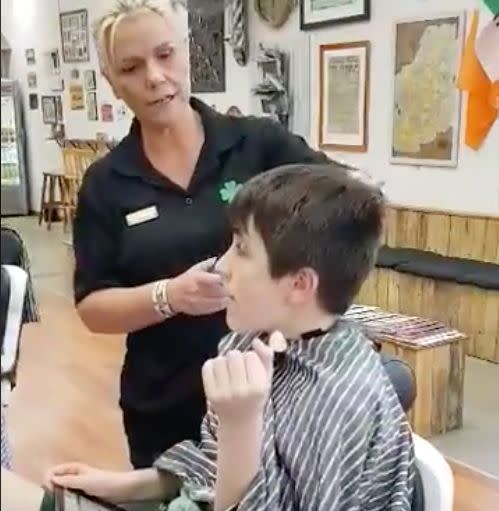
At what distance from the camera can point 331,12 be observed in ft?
18.6

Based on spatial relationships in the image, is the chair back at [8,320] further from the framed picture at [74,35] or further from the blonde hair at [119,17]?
the framed picture at [74,35]

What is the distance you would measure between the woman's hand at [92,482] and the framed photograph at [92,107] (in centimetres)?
799

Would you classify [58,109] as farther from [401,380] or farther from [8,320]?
[8,320]

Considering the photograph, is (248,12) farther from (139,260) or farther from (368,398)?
(368,398)

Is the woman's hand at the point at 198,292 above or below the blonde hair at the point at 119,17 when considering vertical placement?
below

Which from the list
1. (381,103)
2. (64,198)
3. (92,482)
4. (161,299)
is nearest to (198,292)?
(161,299)

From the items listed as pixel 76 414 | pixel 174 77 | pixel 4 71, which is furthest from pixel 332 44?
pixel 4 71

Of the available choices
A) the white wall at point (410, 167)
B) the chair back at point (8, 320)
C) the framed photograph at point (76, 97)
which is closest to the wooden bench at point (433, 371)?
the white wall at point (410, 167)

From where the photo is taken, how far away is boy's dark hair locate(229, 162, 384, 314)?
1122 millimetres

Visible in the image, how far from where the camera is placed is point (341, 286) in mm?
1171

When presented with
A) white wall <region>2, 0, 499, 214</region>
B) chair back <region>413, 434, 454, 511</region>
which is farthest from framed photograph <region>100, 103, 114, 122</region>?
chair back <region>413, 434, 454, 511</region>

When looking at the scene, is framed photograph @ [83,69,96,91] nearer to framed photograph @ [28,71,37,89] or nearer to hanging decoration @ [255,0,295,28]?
framed photograph @ [28,71,37,89]

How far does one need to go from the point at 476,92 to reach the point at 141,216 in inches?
142

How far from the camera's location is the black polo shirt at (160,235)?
1.48 meters
